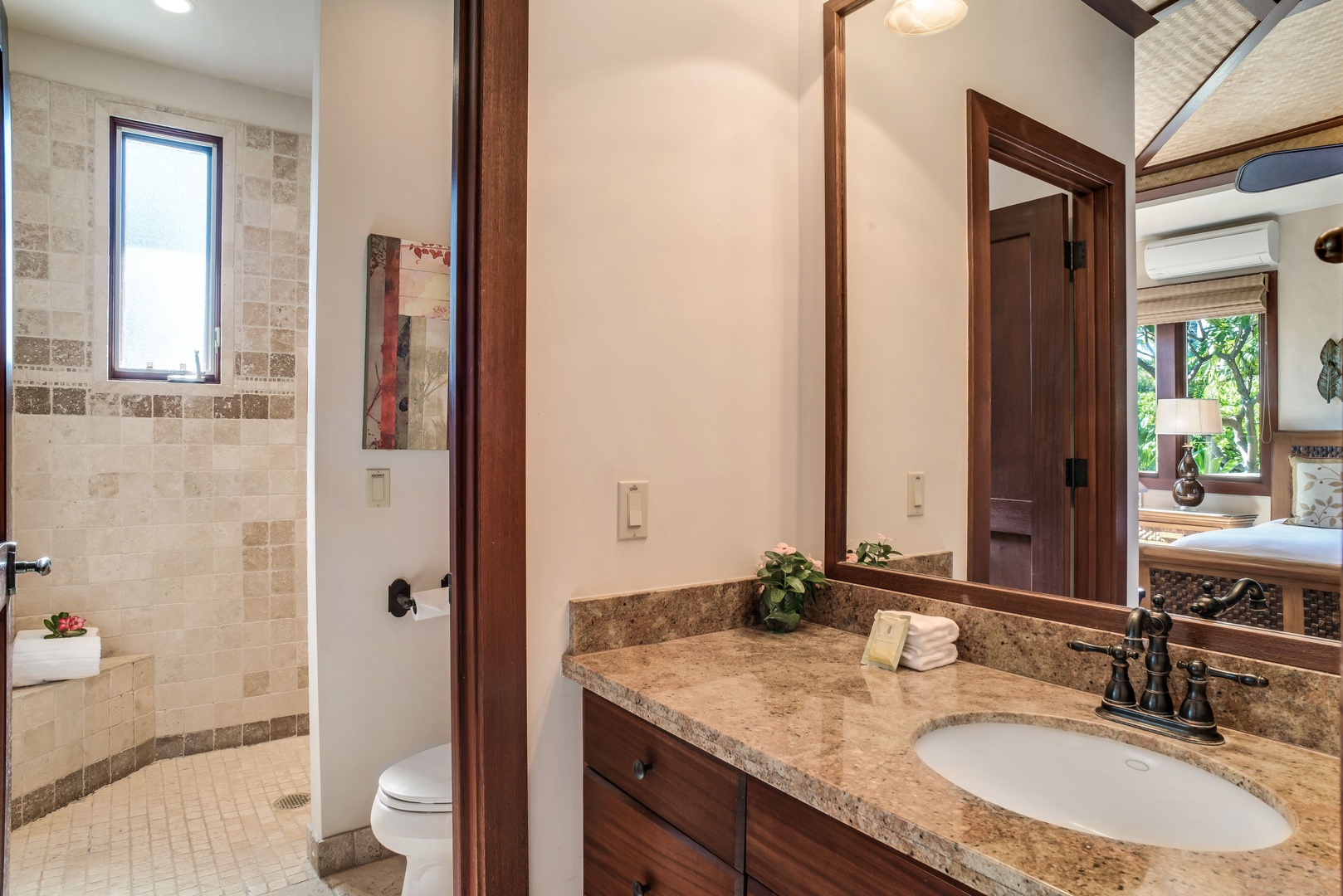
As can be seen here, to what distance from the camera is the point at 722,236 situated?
1518 mm

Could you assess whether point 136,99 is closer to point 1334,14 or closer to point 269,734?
point 269,734

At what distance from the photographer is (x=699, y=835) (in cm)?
103

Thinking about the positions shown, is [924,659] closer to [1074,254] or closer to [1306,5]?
[1074,254]

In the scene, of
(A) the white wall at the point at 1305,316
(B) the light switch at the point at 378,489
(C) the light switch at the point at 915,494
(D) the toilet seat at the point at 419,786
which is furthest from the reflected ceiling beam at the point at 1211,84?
(B) the light switch at the point at 378,489

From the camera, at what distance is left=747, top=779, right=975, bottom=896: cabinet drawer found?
0.76m

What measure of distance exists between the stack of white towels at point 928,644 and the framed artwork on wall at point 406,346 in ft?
5.45

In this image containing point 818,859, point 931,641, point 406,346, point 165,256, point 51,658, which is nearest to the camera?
point 818,859

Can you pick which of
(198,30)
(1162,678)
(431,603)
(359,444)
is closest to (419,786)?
(431,603)

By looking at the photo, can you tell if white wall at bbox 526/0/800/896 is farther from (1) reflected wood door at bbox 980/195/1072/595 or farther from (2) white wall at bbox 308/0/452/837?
(2) white wall at bbox 308/0/452/837

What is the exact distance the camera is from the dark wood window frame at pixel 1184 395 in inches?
37.8

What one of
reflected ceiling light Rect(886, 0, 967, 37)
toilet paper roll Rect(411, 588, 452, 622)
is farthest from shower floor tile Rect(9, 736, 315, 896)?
reflected ceiling light Rect(886, 0, 967, 37)

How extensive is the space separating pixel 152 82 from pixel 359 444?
81.0 inches

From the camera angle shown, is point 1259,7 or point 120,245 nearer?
point 1259,7

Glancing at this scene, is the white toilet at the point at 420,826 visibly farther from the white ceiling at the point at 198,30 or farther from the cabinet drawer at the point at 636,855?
the white ceiling at the point at 198,30
